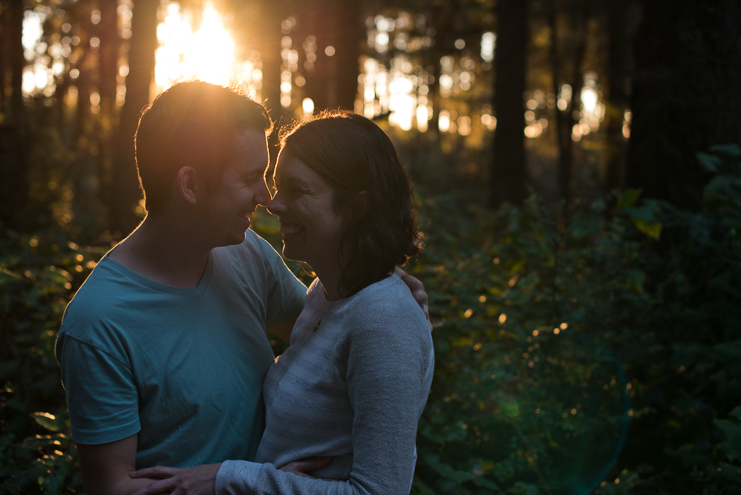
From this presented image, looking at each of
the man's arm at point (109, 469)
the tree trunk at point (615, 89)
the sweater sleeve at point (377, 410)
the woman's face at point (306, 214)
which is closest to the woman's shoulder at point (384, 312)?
the sweater sleeve at point (377, 410)

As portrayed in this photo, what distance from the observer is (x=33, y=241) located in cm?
438

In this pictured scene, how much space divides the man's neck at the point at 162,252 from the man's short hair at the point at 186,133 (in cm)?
8

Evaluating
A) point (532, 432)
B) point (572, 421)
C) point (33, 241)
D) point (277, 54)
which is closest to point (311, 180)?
point (532, 432)

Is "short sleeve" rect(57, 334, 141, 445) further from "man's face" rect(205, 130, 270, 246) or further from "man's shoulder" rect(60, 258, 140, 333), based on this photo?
"man's face" rect(205, 130, 270, 246)

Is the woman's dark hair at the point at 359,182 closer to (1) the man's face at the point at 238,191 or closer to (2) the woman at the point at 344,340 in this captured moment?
(2) the woman at the point at 344,340

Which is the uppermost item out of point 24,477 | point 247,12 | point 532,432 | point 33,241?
point 247,12

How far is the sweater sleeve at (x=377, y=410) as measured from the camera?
1.44 m

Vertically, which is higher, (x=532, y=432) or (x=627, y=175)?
(x=627, y=175)

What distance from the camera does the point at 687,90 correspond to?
5004 millimetres

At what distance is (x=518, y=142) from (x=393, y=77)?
30359 mm

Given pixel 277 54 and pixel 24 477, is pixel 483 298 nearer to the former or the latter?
pixel 24 477

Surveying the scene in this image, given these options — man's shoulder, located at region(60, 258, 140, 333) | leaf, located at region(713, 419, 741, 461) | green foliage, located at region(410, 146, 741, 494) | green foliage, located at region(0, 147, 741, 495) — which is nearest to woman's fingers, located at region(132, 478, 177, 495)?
man's shoulder, located at region(60, 258, 140, 333)

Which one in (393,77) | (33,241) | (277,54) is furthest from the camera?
(393,77)

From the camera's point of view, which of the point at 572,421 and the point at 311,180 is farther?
the point at 572,421
